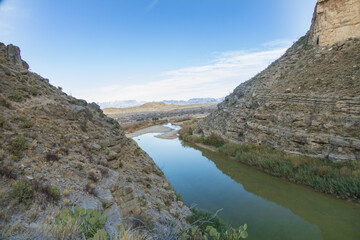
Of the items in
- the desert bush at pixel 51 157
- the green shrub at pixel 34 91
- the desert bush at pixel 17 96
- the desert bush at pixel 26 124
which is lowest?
the desert bush at pixel 51 157

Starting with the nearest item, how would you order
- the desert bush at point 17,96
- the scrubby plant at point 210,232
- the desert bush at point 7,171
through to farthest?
the scrubby plant at point 210,232 → the desert bush at point 7,171 → the desert bush at point 17,96

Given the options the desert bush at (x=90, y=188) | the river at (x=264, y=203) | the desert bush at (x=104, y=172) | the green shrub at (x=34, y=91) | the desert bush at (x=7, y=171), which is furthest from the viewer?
the green shrub at (x=34, y=91)

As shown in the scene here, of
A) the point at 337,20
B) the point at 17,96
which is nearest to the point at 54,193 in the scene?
the point at 17,96

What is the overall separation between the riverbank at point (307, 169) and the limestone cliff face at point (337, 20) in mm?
10684

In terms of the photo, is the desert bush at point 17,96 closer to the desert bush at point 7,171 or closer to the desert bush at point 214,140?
the desert bush at point 7,171

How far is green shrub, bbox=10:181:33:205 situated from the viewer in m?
3.72

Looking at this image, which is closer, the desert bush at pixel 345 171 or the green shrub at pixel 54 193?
the green shrub at pixel 54 193

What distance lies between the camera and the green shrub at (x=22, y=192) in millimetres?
3718

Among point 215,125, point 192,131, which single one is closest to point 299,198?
point 215,125

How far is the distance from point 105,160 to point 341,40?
19.1 metres

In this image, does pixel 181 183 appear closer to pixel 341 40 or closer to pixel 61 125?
pixel 61 125

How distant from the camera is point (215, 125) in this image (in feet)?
80.3

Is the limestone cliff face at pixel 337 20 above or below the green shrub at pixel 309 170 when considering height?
above

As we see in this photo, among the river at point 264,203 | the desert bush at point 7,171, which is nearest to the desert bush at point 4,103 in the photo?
the desert bush at point 7,171
